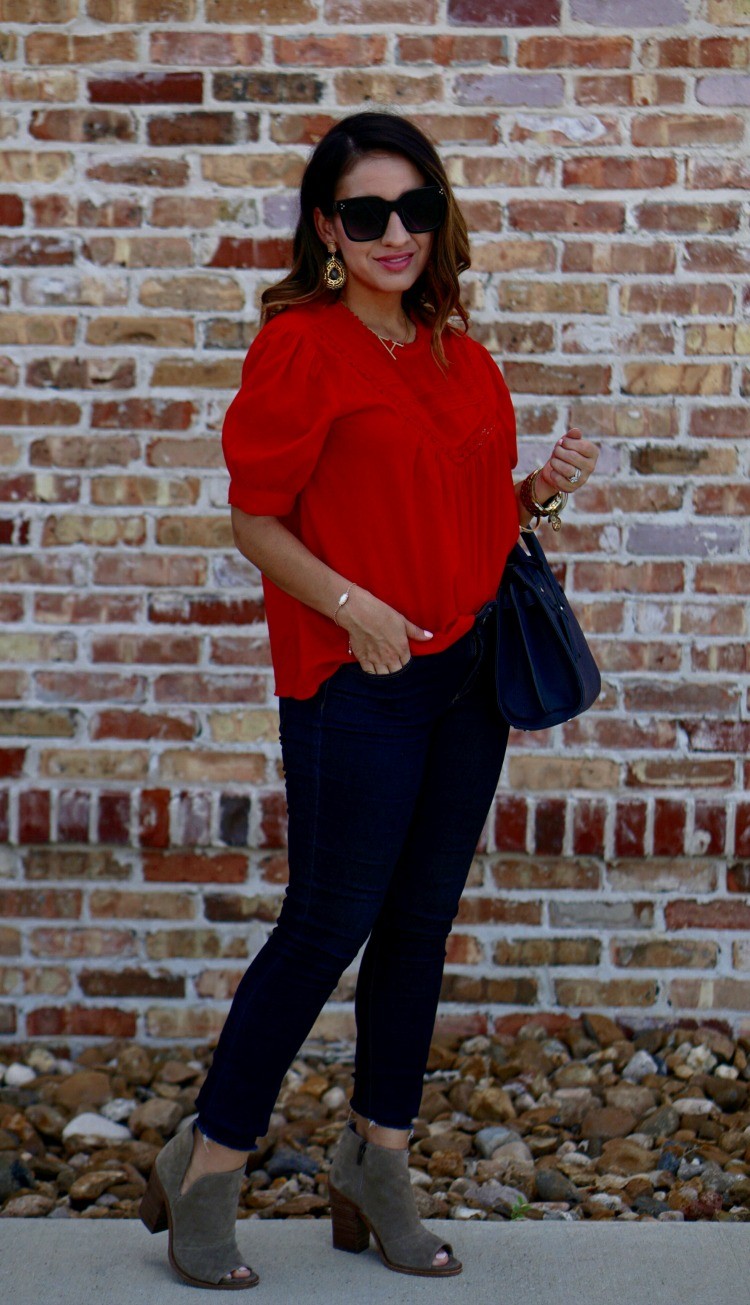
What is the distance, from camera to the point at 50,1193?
273cm

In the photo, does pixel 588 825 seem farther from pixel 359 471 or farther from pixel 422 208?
pixel 422 208

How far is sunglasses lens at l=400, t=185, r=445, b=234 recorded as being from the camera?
6.88ft

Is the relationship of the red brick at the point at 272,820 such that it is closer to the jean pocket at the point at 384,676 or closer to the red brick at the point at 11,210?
the jean pocket at the point at 384,676

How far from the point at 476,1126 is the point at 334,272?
1.82m

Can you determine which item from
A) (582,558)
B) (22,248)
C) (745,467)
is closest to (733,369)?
(745,467)

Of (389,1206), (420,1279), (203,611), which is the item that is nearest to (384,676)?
(389,1206)

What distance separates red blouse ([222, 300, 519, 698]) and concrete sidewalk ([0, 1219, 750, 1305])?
3.06ft

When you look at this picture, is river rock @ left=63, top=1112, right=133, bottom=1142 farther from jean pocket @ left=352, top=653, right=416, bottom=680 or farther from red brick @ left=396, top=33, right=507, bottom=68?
red brick @ left=396, top=33, right=507, bottom=68

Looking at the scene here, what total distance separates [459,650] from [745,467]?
129 cm

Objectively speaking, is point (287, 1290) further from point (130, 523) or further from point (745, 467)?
point (745, 467)

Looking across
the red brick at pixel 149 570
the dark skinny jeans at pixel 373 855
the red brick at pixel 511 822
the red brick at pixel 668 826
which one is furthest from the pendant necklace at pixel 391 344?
the red brick at pixel 668 826

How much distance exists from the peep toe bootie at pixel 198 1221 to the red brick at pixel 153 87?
6.92 feet

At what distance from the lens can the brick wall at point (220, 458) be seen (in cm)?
308

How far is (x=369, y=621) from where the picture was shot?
2033 mm
